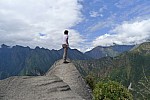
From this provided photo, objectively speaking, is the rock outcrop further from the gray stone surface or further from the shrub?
the shrub

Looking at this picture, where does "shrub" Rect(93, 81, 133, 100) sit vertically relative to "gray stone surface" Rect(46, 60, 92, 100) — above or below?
below

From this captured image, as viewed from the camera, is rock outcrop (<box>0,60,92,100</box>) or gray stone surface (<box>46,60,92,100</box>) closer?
rock outcrop (<box>0,60,92,100</box>)

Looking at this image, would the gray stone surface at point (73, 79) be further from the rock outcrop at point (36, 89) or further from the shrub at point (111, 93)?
the shrub at point (111, 93)

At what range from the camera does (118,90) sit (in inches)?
923

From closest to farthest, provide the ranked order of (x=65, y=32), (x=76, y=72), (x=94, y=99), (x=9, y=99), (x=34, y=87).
Result: 1. (x=9, y=99)
2. (x=34, y=87)
3. (x=94, y=99)
4. (x=76, y=72)
5. (x=65, y=32)

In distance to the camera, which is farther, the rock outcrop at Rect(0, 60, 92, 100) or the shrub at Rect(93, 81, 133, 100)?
the shrub at Rect(93, 81, 133, 100)

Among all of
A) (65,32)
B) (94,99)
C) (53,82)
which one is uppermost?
(65,32)

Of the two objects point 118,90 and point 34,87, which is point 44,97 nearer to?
point 34,87

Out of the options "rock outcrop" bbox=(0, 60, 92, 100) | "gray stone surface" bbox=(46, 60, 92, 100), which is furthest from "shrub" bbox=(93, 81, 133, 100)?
"rock outcrop" bbox=(0, 60, 92, 100)

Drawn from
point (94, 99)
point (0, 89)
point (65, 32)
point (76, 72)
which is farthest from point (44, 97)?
point (65, 32)

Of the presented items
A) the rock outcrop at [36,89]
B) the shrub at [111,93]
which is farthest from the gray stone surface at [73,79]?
the shrub at [111,93]

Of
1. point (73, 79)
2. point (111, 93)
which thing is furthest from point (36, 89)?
point (111, 93)

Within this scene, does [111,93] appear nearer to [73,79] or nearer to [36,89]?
[73,79]

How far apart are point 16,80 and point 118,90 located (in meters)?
8.15
